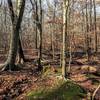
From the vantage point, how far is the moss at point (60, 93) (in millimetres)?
10820

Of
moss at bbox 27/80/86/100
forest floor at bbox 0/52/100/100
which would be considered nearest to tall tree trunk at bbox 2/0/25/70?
forest floor at bbox 0/52/100/100

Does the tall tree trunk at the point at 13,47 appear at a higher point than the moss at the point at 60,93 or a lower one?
higher

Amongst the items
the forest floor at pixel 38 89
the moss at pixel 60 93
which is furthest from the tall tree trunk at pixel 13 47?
the moss at pixel 60 93

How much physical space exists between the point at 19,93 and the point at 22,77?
178cm

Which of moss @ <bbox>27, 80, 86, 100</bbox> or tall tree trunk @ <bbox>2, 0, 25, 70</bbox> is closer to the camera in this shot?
moss @ <bbox>27, 80, 86, 100</bbox>

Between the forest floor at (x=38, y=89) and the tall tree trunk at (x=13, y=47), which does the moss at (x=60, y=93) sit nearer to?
the forest floor at (x=38, y=89)

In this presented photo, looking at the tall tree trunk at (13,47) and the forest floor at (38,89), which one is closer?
the forest floor at (38,89)

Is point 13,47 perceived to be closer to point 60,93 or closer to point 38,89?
point 38,89

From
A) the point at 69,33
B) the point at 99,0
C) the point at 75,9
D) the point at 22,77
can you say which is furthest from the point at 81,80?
the point at 99,0

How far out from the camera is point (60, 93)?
11.1 m

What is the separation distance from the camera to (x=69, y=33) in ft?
84.1

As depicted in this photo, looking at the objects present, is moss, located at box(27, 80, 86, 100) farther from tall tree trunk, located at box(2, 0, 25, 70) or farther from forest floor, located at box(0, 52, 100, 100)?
tall tree trunk, located at box(2, 0, 25, 70)

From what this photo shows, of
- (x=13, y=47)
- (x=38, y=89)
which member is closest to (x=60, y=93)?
(x=38, y=89)

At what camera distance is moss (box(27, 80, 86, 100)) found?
1082 centimetres
